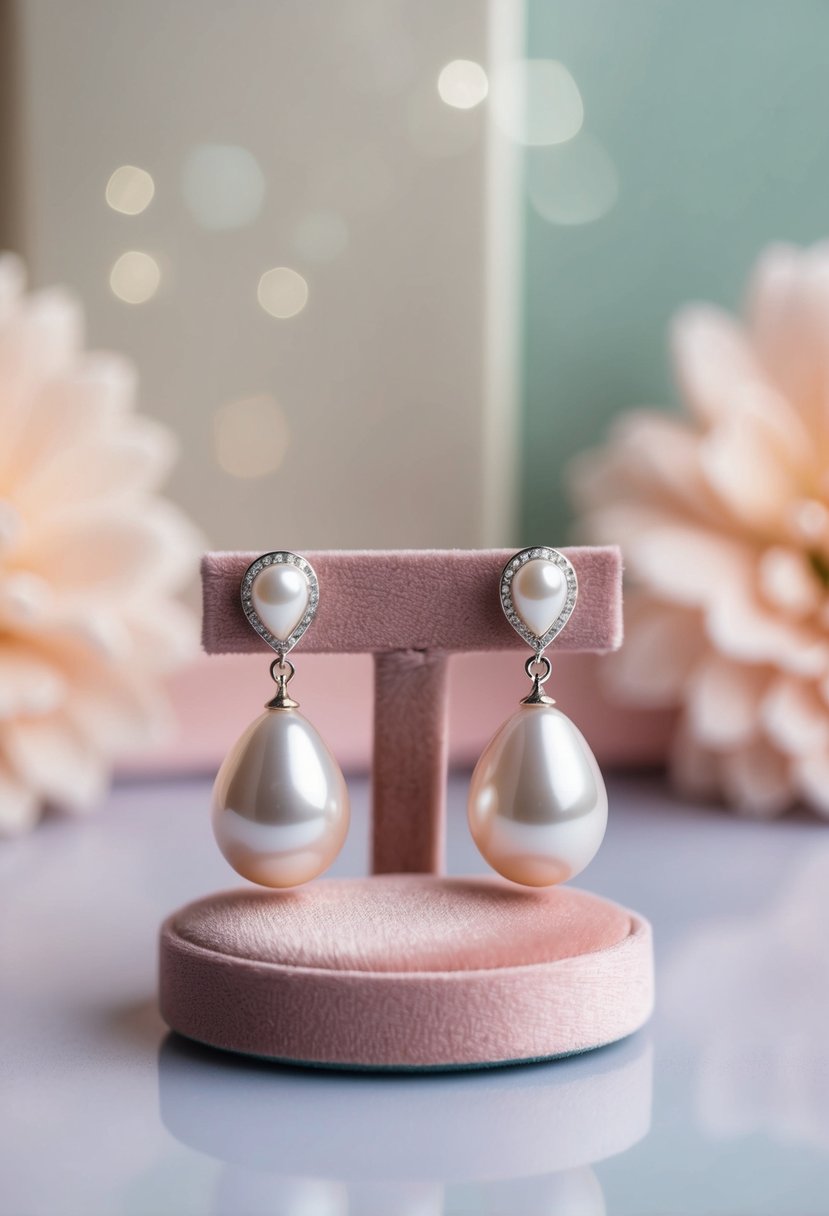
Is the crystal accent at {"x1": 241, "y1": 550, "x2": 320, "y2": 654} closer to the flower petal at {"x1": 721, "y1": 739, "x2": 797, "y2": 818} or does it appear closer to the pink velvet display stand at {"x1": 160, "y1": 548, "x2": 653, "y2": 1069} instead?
the pink velvet display stand at {"x1": 160, "y1": 548, "x2": 653, "y2": 1069}

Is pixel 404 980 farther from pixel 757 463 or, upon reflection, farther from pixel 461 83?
pixel 461 83

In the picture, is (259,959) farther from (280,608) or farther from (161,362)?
(161,362)

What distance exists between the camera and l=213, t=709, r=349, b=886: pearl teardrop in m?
0.38

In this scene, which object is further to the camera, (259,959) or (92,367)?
(92,367)

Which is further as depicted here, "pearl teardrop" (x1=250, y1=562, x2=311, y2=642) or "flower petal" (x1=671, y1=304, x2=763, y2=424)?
"flower petal" (x1=671, y1=304, x2=763, y2=424)

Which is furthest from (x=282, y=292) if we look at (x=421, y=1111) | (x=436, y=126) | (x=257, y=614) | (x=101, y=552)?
(x=421, y=1111)

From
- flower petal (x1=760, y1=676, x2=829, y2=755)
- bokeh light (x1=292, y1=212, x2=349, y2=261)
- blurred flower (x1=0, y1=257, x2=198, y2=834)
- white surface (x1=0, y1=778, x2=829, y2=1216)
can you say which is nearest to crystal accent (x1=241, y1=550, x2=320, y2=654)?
white surface (x1=0, y1=778, x2=829, y2=1216)

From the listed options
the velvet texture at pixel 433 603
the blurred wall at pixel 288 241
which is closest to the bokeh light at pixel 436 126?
the blurred wall at pixel 288 241

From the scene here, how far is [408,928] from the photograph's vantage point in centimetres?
37

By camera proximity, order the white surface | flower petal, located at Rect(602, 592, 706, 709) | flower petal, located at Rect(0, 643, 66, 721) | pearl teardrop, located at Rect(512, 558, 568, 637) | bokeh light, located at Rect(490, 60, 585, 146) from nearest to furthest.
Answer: the white surface < pearl teardrop, located at Rect(512, 558, 568, 637) < flower petal, located at Rect(0, 643, 66, 721) < flower petal, located at Rect(602, 592, 706, 709) < bokeh light, located at Rect(490, 60, 585, 146)

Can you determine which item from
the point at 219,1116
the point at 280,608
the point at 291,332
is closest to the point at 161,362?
the point at 291,332

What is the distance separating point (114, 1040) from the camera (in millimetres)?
387

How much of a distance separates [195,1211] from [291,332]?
23.9 inches

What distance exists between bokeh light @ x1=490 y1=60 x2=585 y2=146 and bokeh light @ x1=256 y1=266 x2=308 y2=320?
0.16m
